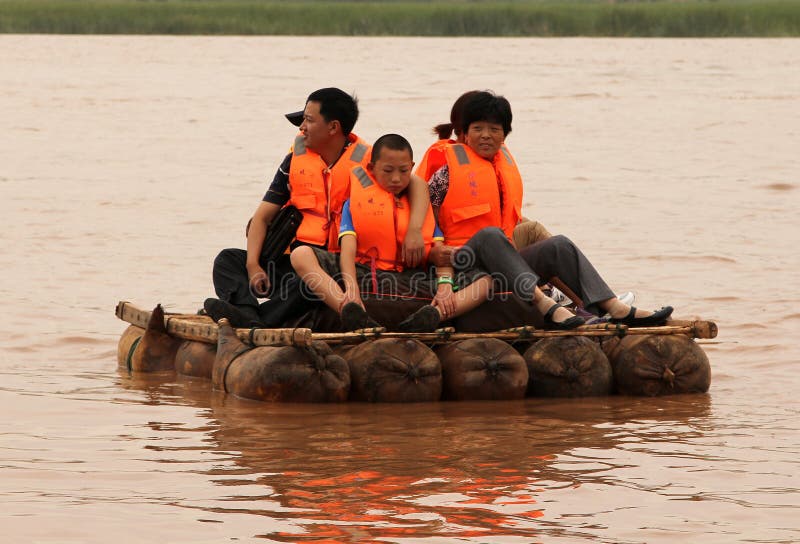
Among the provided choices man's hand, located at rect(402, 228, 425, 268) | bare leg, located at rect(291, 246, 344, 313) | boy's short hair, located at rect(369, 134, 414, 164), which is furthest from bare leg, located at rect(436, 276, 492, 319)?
boy's short hair, located at rect(369, 134, 414, 164)

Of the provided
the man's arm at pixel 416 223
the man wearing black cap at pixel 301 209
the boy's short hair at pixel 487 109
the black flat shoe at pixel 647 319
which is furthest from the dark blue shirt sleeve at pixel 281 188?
the black flat shoe at pixel 647 319

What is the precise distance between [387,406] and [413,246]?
81cm

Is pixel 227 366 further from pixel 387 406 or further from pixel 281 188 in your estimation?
pixel 281 188

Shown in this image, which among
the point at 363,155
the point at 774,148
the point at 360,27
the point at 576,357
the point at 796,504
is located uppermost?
the point at 360,27

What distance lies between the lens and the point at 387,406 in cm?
746

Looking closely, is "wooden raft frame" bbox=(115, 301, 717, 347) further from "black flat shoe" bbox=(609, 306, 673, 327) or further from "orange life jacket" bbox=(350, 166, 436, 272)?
"orange life jacket" bbox=(350, 166, 436, 272)

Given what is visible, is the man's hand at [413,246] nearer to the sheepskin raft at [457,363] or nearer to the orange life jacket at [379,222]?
the orange life jacket at [379,222]

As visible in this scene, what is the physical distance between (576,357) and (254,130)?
Result: 15195 millimetres

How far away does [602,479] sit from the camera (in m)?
5.99

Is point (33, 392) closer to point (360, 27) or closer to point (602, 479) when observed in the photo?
point (602, 479)

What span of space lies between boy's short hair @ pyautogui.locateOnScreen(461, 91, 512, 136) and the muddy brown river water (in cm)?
149

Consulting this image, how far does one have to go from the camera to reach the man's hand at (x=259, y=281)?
7801 millimetres

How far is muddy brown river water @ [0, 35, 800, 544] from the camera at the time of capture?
5520 mm

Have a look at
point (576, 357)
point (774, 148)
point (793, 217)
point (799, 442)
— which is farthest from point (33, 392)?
point (774, 148)
